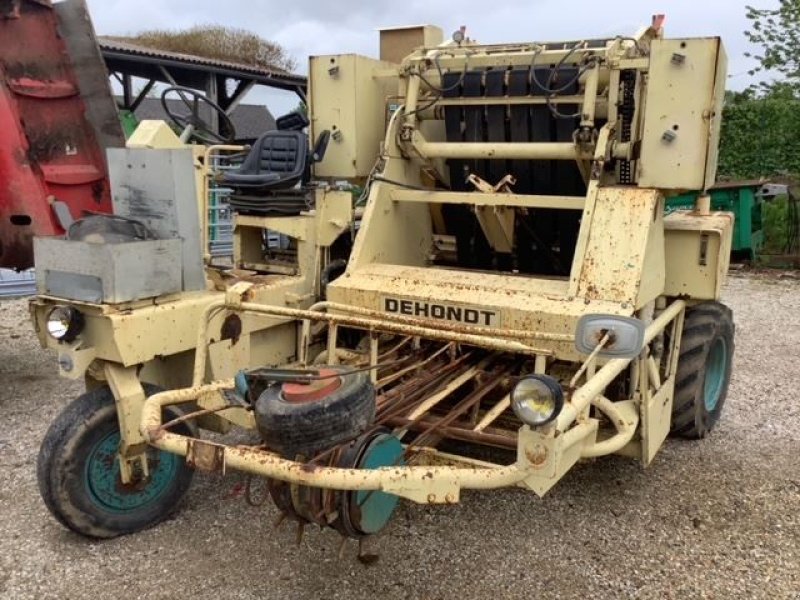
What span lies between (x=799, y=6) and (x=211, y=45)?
17.2 meters

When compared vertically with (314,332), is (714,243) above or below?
above

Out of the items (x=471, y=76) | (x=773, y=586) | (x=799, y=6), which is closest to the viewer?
(x=773, y=586)

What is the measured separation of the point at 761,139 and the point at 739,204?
2.24 meters

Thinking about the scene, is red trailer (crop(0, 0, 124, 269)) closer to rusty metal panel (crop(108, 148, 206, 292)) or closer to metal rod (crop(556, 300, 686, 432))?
rusty metal panel (crop(108, 148, 206, 292))

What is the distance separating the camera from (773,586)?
3.13 metres

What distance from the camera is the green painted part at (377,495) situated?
2.54m

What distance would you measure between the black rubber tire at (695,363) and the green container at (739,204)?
5.94 meters

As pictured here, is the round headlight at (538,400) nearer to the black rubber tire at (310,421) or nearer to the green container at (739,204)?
the black rubber tire at (310,421)

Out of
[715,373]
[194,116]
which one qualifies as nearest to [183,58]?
[194,116]

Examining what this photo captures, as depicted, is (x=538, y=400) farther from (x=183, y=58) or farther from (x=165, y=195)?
(x=183, y=58)

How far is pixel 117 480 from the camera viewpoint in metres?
3.41

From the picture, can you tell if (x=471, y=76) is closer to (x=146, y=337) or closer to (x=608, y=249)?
(x=608, y=249)

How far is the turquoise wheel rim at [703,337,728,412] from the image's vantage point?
4605mm

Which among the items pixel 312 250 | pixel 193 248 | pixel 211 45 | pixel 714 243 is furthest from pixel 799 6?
pixel 211 45
